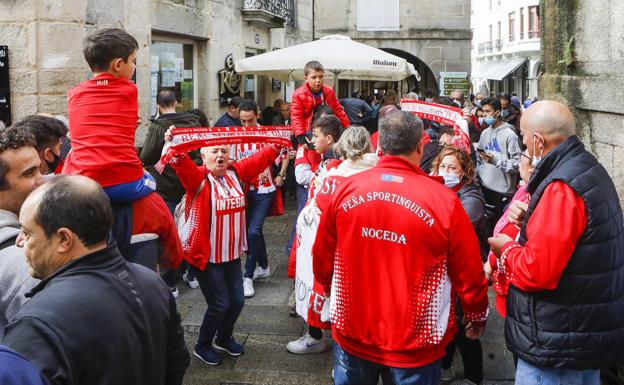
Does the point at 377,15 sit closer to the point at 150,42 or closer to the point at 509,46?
the point at 150,42

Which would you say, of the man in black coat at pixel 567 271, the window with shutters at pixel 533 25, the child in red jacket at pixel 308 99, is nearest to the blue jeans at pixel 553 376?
the man in black coat at pixel 567 271

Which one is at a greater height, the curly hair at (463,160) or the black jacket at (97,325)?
the curly hair at (463,160)

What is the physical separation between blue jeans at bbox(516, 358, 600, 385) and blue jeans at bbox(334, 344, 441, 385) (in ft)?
1.37

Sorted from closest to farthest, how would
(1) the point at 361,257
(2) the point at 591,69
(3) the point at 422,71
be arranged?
(1) the point at 361,257, (2) the point at 591,69, (3) the point at 422,71

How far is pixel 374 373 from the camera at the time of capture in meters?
3.19

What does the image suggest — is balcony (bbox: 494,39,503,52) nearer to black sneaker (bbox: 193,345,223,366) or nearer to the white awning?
the white awning

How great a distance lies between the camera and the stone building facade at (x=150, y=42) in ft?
24.2

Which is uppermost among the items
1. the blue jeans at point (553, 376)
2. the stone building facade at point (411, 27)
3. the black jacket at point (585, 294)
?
the stone building facade at point (411, 27)

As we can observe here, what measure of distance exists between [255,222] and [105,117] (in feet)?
11.0

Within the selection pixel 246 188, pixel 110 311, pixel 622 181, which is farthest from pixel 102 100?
pixel 622 181

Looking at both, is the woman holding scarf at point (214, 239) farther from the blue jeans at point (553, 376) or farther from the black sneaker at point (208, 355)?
the blue jeans at point (553, 376)

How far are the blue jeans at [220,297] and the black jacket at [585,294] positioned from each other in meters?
2.40

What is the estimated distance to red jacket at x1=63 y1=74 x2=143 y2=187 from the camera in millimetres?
Answer: 3227

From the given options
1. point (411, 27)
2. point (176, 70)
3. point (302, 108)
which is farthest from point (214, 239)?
point (411, 27)
